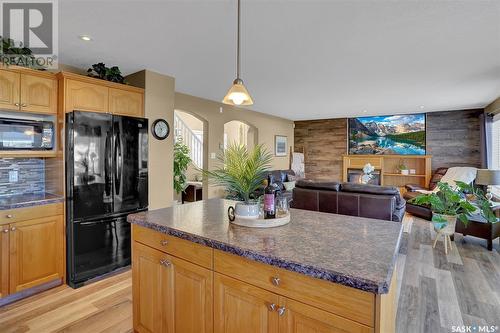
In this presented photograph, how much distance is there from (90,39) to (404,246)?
15.6 ft

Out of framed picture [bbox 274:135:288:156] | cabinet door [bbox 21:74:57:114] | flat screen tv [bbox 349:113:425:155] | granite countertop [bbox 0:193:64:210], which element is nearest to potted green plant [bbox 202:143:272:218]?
granite countertop [bbox 0:193:64:210]

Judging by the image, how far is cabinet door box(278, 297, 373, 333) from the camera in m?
0.99

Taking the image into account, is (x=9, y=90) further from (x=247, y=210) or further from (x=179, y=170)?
(x=179, y=170)

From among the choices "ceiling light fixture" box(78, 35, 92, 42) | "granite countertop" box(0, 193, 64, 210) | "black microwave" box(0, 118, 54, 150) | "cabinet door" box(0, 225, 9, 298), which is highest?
"ceiling light fixture" box(78, 35, 92, 42)

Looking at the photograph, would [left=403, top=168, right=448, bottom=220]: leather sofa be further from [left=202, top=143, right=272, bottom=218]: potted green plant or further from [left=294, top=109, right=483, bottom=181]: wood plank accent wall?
[left=202, top=143, right=272, bottom=218]: potted green plant

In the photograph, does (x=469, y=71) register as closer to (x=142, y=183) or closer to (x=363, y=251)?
(x=363, y=251)

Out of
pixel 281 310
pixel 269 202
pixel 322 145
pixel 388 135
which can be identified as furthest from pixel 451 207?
pixel 322 145

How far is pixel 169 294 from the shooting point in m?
1.61

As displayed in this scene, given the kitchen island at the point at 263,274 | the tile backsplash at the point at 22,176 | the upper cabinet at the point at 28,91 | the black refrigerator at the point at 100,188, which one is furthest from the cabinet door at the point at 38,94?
the kitchen island at the point at 263,274

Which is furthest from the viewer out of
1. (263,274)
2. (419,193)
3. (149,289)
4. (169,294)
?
(419,193)

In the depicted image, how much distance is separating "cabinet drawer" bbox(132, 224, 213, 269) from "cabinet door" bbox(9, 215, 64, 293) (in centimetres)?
142

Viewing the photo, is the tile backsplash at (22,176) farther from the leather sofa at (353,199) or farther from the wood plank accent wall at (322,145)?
the wood plank accent wall at (322,145)

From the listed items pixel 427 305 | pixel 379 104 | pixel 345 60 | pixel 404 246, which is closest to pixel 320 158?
pixel 379 104

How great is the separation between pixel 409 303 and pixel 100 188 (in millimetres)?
3277
